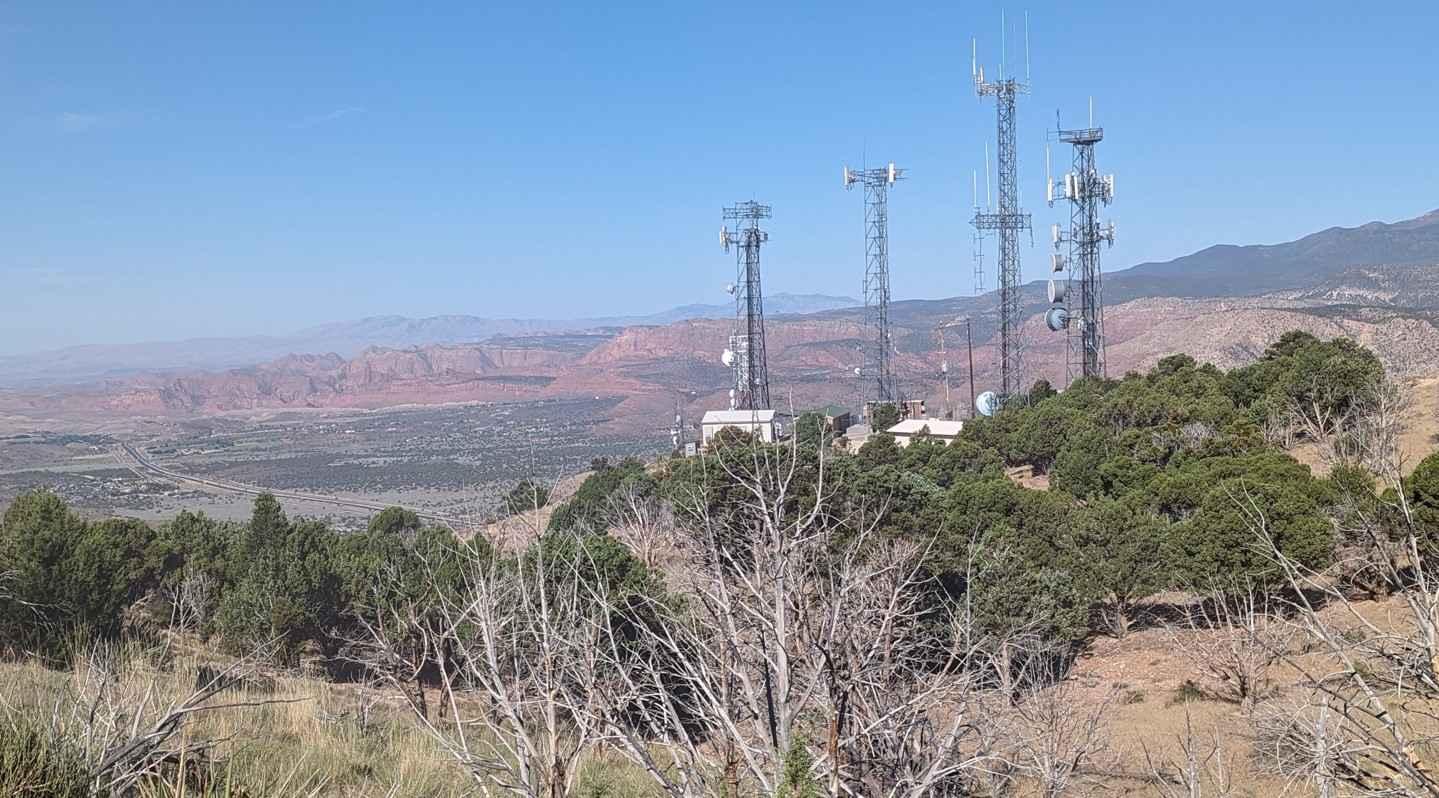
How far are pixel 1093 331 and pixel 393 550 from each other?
966 inches

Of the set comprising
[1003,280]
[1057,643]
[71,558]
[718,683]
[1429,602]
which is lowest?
[1057,643]

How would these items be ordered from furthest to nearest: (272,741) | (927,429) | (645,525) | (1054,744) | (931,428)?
(931,428) → (927,429) → (645,525) → (1054,744) → (272,741)

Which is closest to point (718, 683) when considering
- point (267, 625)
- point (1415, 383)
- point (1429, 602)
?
point (1429, 602)

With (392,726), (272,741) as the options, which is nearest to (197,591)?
(392,726)

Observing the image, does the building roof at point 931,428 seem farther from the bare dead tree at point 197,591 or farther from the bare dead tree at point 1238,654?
the bare dead tree at point 197,591

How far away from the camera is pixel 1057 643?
15688 mm

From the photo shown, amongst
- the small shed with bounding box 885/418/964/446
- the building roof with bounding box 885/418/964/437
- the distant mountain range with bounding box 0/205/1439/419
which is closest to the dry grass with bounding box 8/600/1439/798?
the small shed with bounding box 885/418/964/446

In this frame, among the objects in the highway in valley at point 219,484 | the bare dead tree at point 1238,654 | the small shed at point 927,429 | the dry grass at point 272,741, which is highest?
the dry grass at point 272,741

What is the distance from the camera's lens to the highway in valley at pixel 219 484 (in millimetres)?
54719

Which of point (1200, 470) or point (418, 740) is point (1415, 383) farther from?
point (418, 740)

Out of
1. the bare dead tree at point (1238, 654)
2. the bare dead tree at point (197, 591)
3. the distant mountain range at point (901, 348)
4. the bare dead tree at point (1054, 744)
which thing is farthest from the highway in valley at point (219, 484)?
the bare dead tree at point (1054, 744)

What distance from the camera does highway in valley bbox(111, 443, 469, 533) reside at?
5472 cm

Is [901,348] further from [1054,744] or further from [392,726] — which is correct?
[392,726]

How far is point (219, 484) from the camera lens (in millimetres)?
68312
